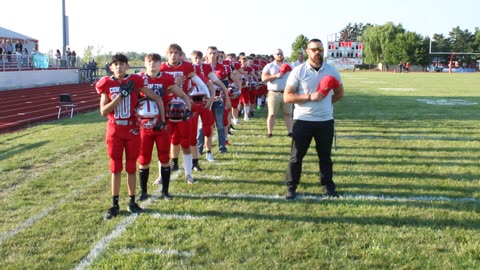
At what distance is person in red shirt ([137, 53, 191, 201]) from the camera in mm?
4797

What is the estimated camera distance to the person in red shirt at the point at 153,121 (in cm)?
480

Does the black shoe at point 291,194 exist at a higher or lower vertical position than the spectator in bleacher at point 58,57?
lower

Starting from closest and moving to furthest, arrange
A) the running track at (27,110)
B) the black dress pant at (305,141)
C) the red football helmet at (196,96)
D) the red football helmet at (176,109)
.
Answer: the black dress pant at (305,141) → the red football helmet at (176,109) → the red football helmet at (196,96) → the running track at (27,110)

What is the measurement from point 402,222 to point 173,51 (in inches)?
123

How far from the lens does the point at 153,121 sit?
4801mm

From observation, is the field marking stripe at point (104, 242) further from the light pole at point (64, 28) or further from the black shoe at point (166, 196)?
the light pole at point (64, 28)

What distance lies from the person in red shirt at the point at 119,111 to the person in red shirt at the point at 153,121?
17 cm

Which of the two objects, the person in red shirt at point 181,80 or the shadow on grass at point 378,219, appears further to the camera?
the person in red shirt at point 181,80

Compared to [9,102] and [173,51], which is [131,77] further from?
[9,102]

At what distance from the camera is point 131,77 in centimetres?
452

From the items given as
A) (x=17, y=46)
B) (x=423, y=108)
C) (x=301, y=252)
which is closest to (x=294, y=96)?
(x=301, y=252)

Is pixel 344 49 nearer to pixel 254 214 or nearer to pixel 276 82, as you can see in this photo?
pixel 276 82

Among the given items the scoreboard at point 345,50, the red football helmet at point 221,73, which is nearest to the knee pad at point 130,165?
the red football helmet at point 221,73

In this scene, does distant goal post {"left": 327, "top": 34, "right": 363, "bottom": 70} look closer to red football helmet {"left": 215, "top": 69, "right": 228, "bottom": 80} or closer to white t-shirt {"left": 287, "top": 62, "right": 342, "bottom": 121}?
red football helmet {"left": 215, "top": 69, "right": 228, "bottom": 80}
